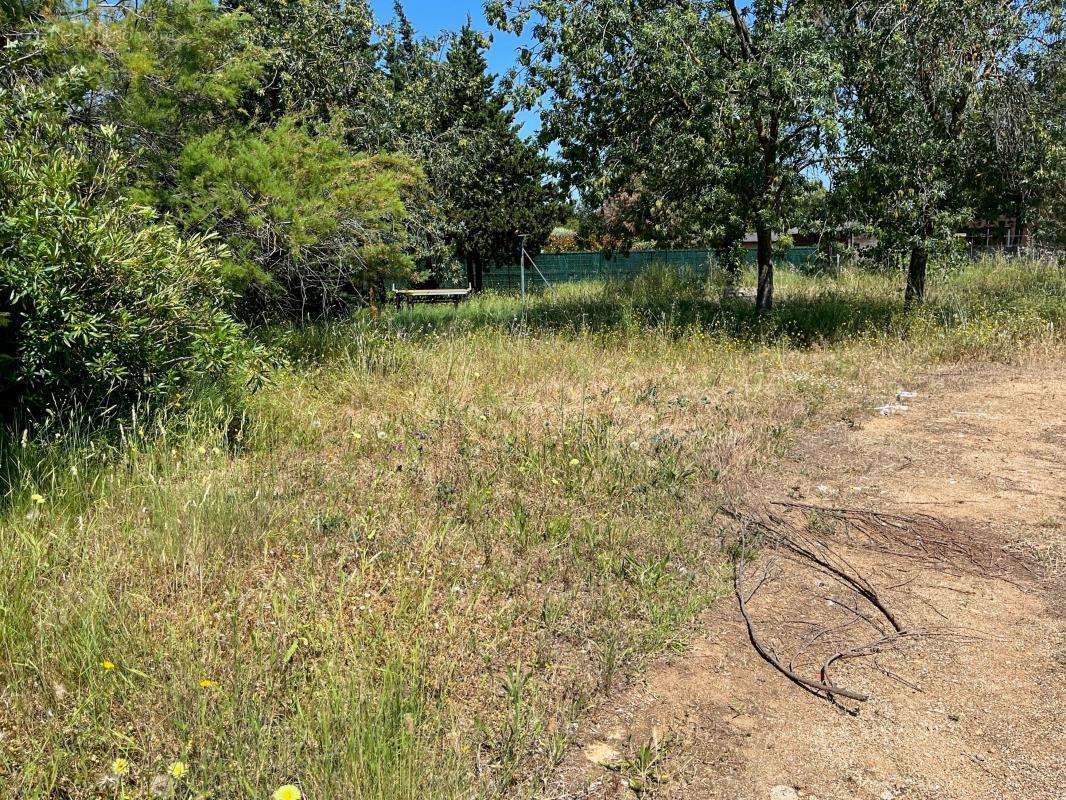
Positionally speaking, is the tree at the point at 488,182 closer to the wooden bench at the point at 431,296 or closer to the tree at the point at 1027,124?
the wooden bench at the point at 431,296

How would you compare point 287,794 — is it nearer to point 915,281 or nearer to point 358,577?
point 358,577

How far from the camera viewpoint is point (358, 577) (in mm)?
3523

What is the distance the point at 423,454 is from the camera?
517 centimetres

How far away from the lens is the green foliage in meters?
6.58

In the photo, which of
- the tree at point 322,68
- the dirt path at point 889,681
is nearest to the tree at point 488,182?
the tree at point 322,68

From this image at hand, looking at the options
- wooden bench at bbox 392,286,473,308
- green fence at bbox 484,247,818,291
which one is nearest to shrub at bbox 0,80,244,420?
wooden bench at bbox 392,286,473,308

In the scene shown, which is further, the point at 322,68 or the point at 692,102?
the point at 322,68

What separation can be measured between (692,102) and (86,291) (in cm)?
784

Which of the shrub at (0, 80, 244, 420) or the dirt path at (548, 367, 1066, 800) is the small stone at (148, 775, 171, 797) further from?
the shrub at (0, 80, 244, 420)

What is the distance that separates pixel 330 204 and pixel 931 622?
5.88m

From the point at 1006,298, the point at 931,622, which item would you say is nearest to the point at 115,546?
the point at 931,622

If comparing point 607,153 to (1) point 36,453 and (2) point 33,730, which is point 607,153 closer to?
(1) point 36,453

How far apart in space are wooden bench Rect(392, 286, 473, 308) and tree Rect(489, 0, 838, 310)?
26.8 feet

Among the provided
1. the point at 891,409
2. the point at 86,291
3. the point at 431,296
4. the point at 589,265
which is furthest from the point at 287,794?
the point at 589,265
